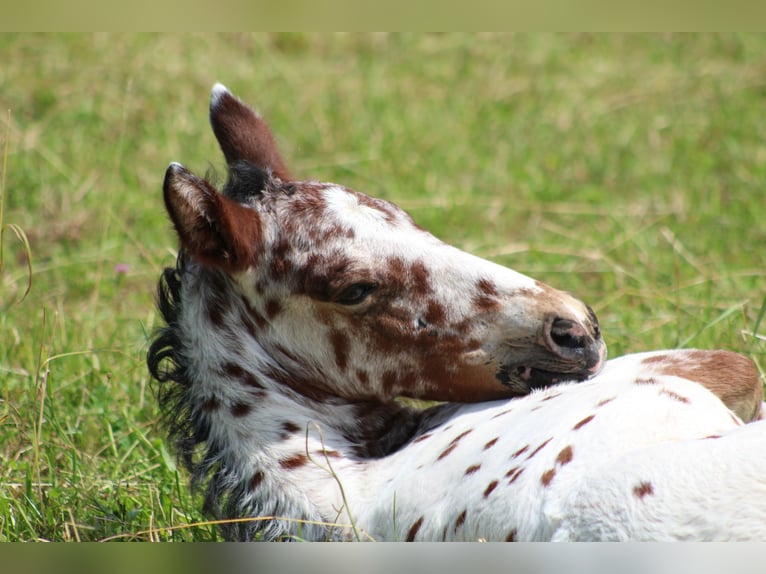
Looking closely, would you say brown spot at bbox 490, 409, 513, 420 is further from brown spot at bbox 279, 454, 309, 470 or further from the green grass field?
the green grass field

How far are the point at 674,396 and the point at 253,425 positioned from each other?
1.20 m

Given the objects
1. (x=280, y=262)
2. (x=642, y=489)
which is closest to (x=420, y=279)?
(x=280, y=262)

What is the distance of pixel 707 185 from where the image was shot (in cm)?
679

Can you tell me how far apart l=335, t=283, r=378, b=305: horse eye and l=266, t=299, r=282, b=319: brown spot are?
0.63 ft

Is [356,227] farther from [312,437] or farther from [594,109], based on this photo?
[594,109]

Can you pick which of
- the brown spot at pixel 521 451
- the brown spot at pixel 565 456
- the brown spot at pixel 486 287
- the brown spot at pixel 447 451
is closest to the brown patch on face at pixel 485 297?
the brown spot at pixel 486 287

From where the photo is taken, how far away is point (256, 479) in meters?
2.98

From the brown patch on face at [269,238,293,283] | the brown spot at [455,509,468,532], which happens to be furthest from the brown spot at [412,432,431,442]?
the brown patch on face at [269,238,293,283]

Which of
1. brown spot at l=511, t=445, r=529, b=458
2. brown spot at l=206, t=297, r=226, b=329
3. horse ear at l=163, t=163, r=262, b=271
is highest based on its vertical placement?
horse ear at l=163, t=163, r=262, b=271

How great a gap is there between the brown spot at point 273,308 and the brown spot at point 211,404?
0.96 ft

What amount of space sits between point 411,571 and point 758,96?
7427mm

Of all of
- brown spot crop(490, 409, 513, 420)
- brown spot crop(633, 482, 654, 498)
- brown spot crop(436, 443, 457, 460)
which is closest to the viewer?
brown spot crop(633, 482, 654, 498)

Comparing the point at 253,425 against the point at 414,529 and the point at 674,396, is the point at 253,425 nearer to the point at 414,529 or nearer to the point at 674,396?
the point at 414,529

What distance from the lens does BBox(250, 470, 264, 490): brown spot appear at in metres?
2.98
